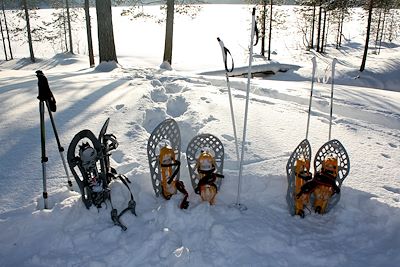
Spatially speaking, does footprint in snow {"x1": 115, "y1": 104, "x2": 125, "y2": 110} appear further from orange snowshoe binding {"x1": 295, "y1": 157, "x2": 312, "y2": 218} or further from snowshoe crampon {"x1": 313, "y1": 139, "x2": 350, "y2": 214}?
snowshoe crampon {"x1": 313, "y1": 139, "x2": 350, "y2": 214}

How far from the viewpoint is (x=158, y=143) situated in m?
3.81

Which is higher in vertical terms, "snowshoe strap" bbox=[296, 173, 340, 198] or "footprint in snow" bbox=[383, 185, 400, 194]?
"snowshoe strap" bbox=[296, 173, 340, 198]

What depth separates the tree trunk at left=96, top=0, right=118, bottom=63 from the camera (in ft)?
29.9

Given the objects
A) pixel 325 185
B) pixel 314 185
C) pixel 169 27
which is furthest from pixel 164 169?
pixel 169 27

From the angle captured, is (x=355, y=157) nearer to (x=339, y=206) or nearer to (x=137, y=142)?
(x=339, y=206)

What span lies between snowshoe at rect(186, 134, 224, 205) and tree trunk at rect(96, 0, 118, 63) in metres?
6.75

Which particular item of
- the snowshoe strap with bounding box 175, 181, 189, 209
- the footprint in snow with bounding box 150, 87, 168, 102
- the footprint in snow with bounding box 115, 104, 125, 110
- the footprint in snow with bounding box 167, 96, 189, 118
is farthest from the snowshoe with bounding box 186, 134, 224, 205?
the footprint in snow with bounding box 150, 87, 168, 102

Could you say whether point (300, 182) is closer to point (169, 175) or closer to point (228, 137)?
point (228, 137)

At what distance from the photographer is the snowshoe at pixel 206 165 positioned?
3.52 meters

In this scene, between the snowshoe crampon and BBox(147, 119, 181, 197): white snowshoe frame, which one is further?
BBox(147, 119, 181, 197): white snowshoe frame

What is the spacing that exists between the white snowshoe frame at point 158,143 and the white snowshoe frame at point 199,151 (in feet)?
0.62

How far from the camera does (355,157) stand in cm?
434

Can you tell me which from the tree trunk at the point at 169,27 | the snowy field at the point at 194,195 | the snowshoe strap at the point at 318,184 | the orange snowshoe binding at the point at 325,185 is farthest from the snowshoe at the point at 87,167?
the tree trunk at the point at 169,27

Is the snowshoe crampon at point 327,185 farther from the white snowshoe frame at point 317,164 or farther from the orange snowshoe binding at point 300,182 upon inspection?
the orange snowshoe binding at point 300,182
